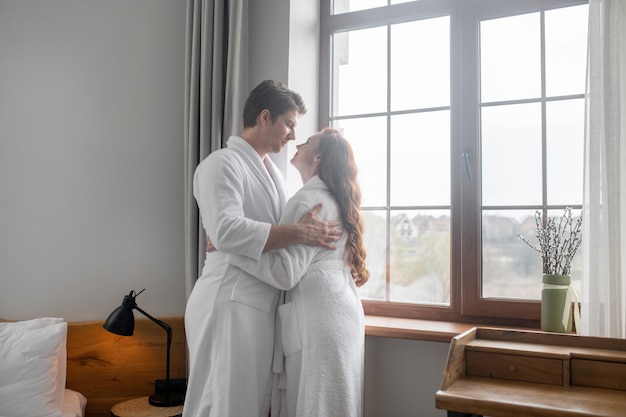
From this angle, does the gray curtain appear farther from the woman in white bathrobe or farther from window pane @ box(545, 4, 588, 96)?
window pane @ box(545, 4, 588, 96)

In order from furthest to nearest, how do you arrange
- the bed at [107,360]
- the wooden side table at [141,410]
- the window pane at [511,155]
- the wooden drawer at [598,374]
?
the bed at [107,360] < the window pane at [511,155] < the wooden side table at [141,410] < the wooden drawer at [598,374]

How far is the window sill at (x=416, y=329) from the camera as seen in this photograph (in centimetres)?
212

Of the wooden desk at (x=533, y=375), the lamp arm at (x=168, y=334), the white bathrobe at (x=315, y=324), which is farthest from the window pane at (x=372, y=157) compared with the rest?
the lamp arm at (x=168, y=334)

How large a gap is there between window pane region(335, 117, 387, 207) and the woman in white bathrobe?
59 centimetres

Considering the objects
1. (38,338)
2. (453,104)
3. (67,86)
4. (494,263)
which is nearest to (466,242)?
(494,263)

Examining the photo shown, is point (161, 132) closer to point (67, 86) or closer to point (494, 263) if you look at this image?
point (67, 86)

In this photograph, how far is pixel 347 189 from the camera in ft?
6.72

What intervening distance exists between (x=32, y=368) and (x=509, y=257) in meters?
2.00

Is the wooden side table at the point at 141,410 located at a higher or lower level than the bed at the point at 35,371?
lower

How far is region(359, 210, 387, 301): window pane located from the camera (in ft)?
8.57

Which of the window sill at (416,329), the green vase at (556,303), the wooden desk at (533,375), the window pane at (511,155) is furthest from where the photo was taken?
the window pane at (511,155)

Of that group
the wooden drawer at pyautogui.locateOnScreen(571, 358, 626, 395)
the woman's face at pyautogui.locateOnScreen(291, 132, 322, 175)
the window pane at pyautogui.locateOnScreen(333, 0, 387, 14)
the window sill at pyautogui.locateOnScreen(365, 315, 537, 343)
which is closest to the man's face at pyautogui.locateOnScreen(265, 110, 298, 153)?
the woman's face at pyautogui.locateOnScreen(291, 132, 322, 175)

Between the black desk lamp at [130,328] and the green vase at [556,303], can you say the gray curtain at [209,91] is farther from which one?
the green vase at [556,303]

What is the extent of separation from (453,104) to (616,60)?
0.70 metres
